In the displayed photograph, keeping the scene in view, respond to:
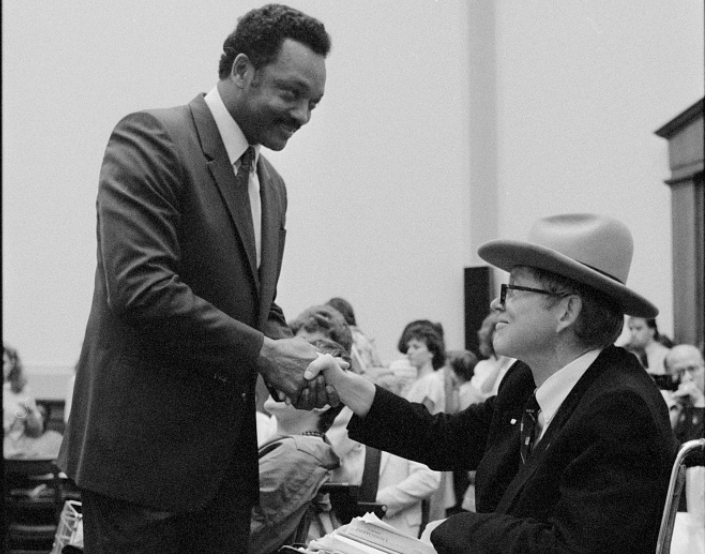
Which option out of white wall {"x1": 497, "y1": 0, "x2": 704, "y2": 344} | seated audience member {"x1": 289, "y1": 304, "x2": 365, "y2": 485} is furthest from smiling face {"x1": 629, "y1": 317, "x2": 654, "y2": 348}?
seated audience member {"x1": 289, "y1": 304, "x2": 365, "y2": 485}

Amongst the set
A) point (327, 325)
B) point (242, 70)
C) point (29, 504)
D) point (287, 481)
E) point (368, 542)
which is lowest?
point (29, 504)

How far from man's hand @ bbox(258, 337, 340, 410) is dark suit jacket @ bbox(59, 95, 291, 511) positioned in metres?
0.04

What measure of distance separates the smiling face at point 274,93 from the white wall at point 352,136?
6408 mm

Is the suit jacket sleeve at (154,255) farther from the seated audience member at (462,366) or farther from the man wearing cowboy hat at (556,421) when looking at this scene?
the seated audience member at (462,366)

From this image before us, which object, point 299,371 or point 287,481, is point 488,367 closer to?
point 287,481

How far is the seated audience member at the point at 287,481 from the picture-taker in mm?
2830

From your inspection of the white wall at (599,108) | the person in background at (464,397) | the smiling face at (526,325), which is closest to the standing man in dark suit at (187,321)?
the smiling face at (526,325)

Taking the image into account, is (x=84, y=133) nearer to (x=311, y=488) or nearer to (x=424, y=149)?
(x=424, y=149)

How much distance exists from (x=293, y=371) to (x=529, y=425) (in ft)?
1.68

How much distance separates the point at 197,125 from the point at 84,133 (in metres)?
6.93

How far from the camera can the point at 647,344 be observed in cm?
686

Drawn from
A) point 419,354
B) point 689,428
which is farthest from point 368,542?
point 419,354

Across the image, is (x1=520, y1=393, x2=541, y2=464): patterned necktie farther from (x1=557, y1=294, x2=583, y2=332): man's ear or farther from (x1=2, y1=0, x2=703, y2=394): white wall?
(x1=2, y1=0, x2=703, y2=394): white wall

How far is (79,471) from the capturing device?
1.96 m
